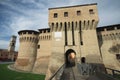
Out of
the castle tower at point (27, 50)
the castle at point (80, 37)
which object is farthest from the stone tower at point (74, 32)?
the castle tower at point (27, 50)

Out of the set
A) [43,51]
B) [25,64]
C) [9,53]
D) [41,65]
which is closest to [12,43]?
[9,53]

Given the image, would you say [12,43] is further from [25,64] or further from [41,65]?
[41,65]

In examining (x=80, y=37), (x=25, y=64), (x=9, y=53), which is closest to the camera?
(x=80, y=37)

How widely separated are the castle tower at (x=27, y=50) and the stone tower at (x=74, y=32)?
1034 cm

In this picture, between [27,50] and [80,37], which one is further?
[27,50]

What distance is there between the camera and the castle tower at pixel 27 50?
25719mm

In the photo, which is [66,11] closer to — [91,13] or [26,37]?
[91,13]

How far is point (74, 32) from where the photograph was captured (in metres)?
18.3

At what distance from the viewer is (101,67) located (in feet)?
50.4

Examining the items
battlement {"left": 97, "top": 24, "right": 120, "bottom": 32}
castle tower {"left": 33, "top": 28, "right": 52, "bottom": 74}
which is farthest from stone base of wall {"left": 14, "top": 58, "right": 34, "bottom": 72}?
battlement {"left": 97, "top": 24, "right": 120, "bottom": 32}

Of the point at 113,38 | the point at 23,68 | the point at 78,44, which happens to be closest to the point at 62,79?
the point at 78,44

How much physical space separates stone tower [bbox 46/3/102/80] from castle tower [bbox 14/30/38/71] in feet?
33.9

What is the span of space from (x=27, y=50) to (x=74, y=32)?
48.0 ft

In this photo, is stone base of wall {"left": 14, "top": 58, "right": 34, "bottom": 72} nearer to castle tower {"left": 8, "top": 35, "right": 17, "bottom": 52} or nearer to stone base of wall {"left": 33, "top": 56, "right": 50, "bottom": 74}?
stone base of wall {"left": 33, "top": 56, "right": 50, "bottom": 74}
